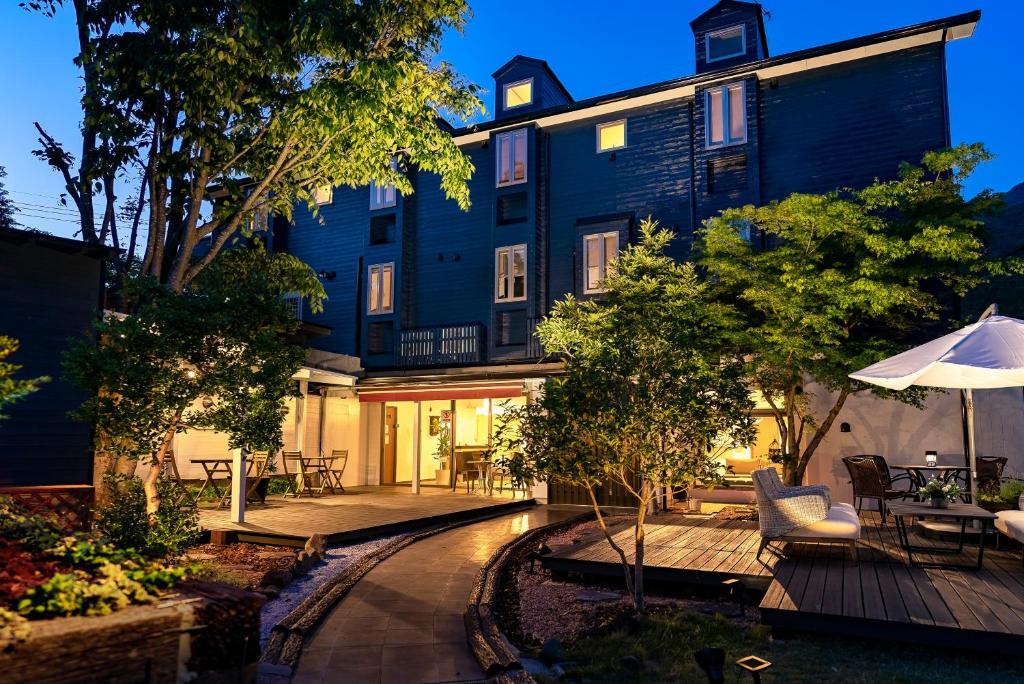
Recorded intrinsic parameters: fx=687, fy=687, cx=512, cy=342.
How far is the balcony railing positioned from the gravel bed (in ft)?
25.0

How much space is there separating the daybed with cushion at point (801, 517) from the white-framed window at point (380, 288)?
1336 cm

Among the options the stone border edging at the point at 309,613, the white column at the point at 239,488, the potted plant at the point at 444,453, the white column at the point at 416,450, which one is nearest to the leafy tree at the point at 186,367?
the stone border edging at the point at 309,613

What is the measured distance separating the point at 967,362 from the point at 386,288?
1472cm

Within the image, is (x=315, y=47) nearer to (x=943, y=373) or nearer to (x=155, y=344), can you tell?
(x=155, y=344)

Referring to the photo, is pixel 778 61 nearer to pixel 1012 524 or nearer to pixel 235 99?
pixel 235 99

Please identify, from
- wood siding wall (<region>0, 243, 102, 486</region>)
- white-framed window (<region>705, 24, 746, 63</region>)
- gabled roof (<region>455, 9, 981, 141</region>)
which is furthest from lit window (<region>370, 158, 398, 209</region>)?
wood siding wall (<region>0, 243, 102, 486</region>)

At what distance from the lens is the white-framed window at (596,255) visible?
15977 mm

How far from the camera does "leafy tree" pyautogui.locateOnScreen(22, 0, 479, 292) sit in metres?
8.38

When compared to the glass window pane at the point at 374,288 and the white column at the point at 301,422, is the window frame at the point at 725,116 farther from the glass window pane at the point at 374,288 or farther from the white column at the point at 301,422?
the white column at the point at 301,422

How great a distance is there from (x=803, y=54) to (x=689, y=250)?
4533 mm

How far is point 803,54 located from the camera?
46.3 feet

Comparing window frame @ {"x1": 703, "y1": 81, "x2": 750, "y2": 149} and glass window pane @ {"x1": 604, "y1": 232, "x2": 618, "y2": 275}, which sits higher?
window frame @ {"x1": 703, "y1": 81, "x2": 750, "y2": 149}

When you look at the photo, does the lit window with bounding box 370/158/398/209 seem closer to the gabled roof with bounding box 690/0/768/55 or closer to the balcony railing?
the balcony railing

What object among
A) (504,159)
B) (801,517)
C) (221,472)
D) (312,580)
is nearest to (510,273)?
(504,159)
